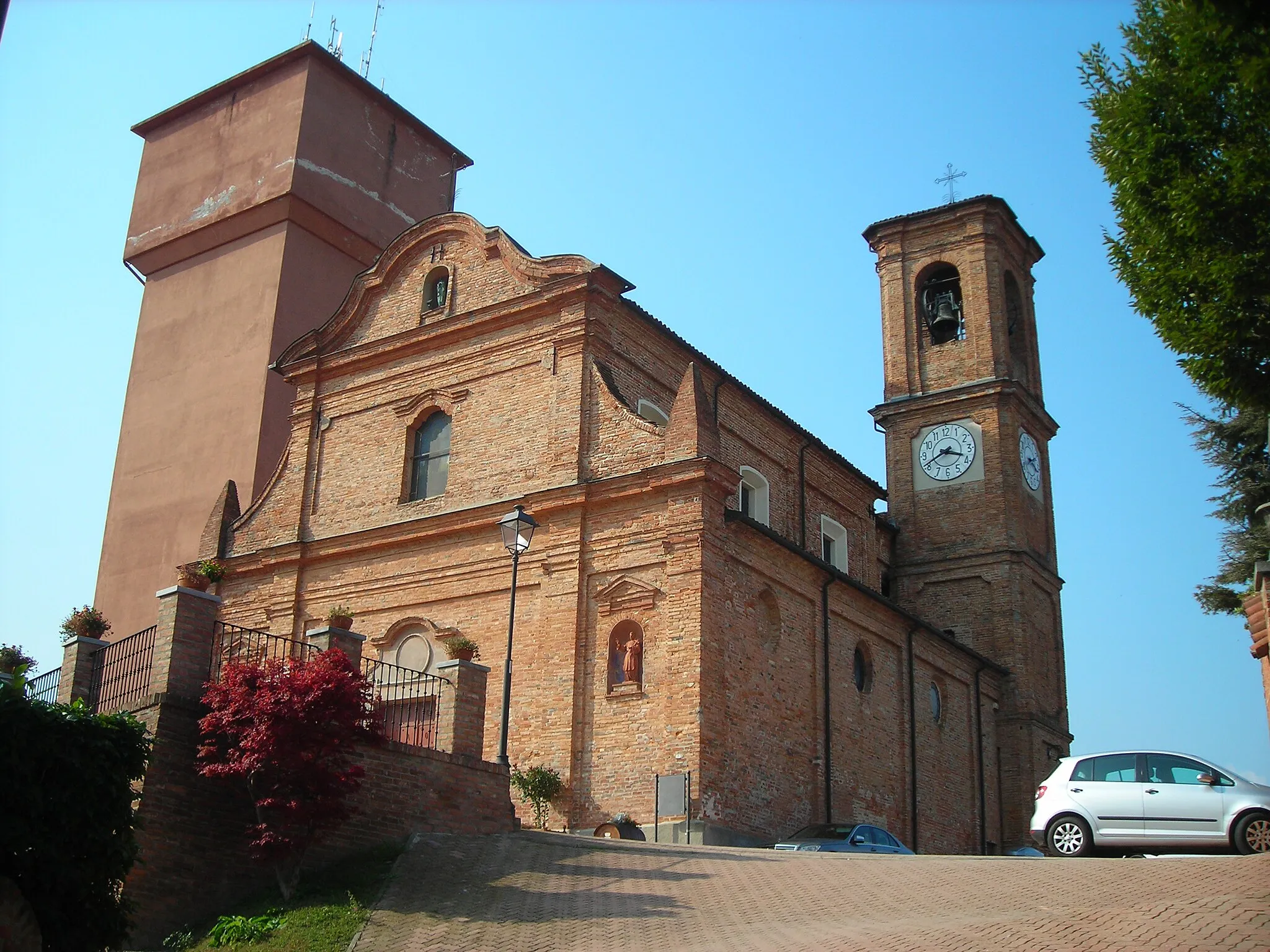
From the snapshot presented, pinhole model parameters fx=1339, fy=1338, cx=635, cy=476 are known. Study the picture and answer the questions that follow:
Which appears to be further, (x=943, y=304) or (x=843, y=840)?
(x=943, y=304)

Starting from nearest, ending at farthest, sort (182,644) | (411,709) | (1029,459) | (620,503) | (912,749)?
(182,644), (411,709), (620,503), (912,749), (1029,459)

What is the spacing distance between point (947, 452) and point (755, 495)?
9585mm

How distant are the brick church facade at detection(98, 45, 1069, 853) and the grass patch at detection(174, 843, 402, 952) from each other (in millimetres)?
Result: 6255

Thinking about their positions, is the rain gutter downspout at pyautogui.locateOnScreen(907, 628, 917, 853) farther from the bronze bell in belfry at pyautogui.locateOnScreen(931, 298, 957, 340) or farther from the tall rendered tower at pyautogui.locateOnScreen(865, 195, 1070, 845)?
the bronze bell in belfry at pyautogui.locateOnScreen(931, 298, 957, 340)

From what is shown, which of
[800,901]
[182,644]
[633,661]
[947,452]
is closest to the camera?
[800,901]

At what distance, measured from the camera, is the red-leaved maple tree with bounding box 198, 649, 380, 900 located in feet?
49.3

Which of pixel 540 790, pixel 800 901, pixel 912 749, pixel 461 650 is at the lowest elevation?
pixel 800 901

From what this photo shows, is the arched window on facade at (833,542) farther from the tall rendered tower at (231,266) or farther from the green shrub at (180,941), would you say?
the green shrub at (180,941)

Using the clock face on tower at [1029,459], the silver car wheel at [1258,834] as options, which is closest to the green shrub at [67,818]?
the silver car wheel at [1258,834]

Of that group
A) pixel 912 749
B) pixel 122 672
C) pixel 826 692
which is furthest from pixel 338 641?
pixel 912 749

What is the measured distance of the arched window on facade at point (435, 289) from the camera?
2745 centimetres

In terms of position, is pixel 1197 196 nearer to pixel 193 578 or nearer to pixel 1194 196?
pixel 1194 196

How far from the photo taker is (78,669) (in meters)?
17.5

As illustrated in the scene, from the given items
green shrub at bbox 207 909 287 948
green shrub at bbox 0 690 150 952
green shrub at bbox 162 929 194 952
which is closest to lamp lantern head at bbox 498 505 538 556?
green shrub at bbox 207 909 287 948
